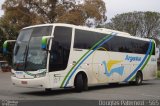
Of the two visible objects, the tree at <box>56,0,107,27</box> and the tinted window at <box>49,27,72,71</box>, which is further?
the tree at <box>56,0,107,27</box>

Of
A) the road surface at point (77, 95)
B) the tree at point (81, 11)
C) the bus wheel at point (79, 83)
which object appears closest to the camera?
the road surface at point (77, 95)

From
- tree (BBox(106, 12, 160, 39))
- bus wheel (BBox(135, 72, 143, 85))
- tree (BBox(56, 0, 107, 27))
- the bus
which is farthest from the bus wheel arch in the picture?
tree (BBox(106, 12, 160, 39))

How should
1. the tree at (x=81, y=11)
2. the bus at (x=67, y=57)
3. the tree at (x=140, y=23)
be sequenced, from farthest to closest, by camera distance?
the tree at (x=140, y=23) → the tree at (x=81, y=11) → the bus at (x=67, y=57)

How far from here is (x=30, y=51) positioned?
726 inches

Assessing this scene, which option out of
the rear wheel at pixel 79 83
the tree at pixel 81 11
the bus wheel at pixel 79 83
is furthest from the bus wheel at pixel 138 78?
the tree at pixel 81 11

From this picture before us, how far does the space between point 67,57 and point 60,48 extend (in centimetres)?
68

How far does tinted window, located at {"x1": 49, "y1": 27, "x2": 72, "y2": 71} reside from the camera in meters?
18.3

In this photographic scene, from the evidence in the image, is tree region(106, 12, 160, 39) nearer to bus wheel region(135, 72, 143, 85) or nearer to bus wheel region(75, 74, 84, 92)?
bus wheel region(135, 72, 143, 85)

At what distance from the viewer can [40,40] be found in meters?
18.3

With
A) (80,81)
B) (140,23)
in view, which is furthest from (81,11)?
(80,81)

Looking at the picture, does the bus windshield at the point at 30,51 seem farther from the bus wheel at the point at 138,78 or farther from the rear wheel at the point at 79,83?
the bus wheel at the point at 138,78

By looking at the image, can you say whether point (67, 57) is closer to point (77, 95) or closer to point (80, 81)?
point (80, 81)

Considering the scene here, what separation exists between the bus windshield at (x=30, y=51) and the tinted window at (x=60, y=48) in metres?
0.40

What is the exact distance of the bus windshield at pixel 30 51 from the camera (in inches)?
711
